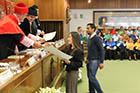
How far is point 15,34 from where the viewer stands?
2115 millimetres

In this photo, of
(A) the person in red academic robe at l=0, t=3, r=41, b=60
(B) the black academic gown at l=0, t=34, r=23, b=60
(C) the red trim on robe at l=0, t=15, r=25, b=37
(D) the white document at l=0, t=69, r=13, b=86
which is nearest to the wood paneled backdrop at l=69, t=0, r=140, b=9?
(A) the person in red academic robe at l=0, t=3, r=41, b=60

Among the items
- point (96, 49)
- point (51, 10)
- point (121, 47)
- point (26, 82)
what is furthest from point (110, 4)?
point (26, 82)

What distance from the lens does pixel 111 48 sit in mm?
7176

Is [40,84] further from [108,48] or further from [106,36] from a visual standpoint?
[106,36]

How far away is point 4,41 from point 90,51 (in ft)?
5.27

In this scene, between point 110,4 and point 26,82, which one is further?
point 110,4

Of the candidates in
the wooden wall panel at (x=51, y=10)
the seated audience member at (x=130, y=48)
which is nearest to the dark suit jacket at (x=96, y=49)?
the wooden wall panel at (x=51, y=10)

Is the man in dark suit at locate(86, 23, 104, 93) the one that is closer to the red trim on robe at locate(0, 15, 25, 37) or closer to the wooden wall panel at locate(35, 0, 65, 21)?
the red trim on robe at locate(0, 15, 25, 37)

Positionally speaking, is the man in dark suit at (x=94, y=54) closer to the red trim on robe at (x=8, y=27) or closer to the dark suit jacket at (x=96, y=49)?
the dark suit jacket at (x=96, y=49)

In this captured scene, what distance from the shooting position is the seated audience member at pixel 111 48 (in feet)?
23.3

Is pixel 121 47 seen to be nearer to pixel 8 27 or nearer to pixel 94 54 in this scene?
pixel 94 54

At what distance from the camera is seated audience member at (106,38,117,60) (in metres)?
7.10

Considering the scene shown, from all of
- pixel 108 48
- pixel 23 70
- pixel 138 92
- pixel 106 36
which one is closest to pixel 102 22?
pixel 106 36

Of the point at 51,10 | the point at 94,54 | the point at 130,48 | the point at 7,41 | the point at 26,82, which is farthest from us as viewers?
the point at 130,48
